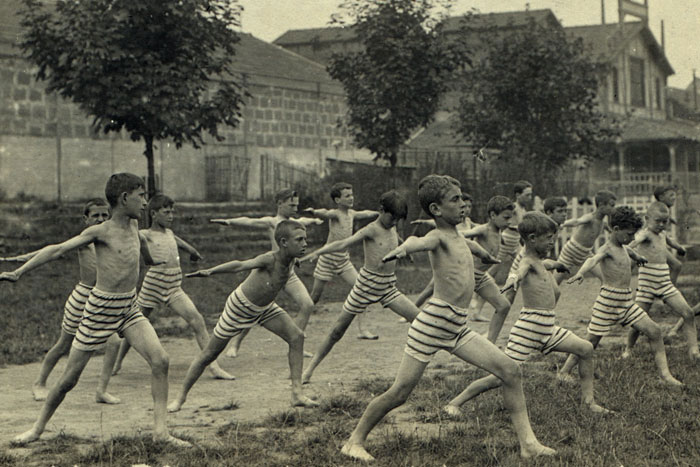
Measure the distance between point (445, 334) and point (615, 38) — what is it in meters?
33.9

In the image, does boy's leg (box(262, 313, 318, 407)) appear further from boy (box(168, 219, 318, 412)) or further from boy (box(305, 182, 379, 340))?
boy (box(305, 182, 379, 340))

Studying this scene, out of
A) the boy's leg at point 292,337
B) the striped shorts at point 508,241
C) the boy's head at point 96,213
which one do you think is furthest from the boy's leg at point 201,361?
the striped shorts at point 508,241

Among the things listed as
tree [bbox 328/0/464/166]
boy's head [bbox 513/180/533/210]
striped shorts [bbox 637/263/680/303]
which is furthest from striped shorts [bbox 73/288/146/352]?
tree [bbox 328/0/464/166]

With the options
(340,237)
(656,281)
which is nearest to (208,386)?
(340,237)

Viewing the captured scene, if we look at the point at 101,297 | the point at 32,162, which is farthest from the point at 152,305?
the point at 32,162

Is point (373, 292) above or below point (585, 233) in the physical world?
below

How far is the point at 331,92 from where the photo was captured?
91.6 ft

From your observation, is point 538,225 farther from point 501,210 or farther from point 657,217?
point 501,210

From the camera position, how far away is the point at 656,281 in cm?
814

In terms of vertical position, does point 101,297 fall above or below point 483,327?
above

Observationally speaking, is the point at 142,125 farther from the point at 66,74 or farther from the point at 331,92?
the point at 331,92

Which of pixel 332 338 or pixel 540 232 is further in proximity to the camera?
pixel 332 338

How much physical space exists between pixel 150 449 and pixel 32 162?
16784 millimetres

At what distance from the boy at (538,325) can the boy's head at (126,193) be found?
2.58 m
